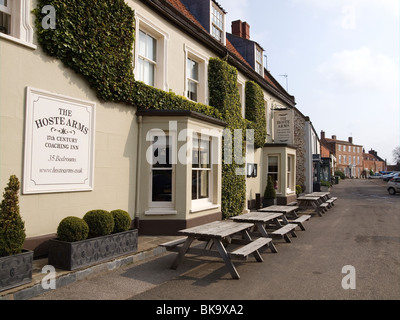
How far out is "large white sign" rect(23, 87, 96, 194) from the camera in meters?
5.58

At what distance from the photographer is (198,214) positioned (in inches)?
345

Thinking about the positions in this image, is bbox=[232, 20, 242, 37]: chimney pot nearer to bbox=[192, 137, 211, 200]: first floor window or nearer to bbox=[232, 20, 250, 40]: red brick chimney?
bbox=[232, 20, 250, 40]: red brick chimney

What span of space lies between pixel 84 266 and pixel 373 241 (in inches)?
287

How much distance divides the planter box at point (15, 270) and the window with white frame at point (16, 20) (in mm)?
3782

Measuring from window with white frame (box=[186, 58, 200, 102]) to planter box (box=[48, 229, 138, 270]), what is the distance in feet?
20.4

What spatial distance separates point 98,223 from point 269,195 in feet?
36.1

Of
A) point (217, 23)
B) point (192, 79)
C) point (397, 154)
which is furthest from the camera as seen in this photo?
point (397, 154)

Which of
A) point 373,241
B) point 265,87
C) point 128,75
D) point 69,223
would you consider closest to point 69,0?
point 128,75

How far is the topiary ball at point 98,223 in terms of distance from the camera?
554cm

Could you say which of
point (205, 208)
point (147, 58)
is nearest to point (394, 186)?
point (205, 208)

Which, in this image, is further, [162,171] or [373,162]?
[373,162]

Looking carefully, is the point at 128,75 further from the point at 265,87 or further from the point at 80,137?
the point at 265,87

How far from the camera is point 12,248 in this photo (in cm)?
415

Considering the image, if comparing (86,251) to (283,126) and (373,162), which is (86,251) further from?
(373,162)
